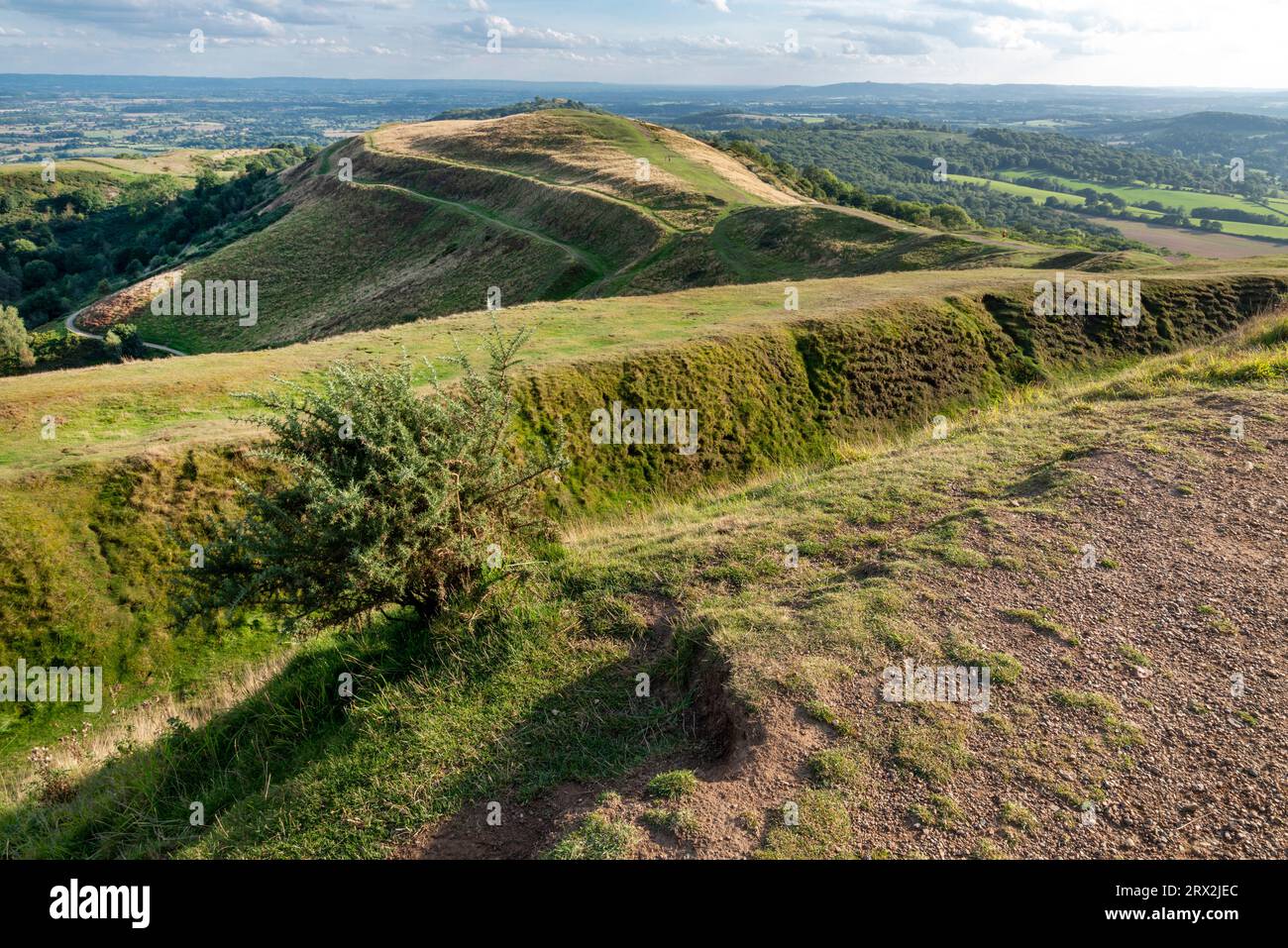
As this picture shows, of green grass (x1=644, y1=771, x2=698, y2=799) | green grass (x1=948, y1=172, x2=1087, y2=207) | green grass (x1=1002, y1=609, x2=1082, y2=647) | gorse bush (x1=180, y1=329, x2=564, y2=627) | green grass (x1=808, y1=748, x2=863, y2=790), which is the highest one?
green grass (x1=948, y1=172, x2=1087, y2=207)

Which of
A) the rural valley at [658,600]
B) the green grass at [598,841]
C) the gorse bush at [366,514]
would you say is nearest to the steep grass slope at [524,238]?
the rural valley at [658,600]

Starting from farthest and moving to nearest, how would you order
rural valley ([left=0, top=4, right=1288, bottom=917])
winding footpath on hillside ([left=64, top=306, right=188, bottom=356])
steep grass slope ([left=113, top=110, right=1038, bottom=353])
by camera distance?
winding footpath on hillside ([left=64, top=306, right=188, bottom=356]) → steep grass slope ([left=113, top=110, right=1038, bottom=353]) → rural valley ([left=0, top=4, right=1288, bottom=917])

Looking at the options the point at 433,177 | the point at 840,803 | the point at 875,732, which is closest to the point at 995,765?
the point at 875,732

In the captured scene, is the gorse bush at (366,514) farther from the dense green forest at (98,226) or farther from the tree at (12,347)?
the dense green forest at (98,226)

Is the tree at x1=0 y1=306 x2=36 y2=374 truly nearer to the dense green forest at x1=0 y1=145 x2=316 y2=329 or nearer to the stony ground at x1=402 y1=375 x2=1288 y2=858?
the dense green forest at x1=0 y1=145 x2=316 y2=329

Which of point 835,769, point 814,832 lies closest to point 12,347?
point 835,769

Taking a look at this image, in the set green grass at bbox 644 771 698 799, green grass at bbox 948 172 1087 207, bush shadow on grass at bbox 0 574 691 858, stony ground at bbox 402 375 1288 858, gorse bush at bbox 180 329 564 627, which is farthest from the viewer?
green grass at bbox 948 172 1087 207

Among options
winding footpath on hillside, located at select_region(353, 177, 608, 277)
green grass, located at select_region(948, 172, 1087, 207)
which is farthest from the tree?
green grass, located at select_region(948, 172, 1087, 207)
